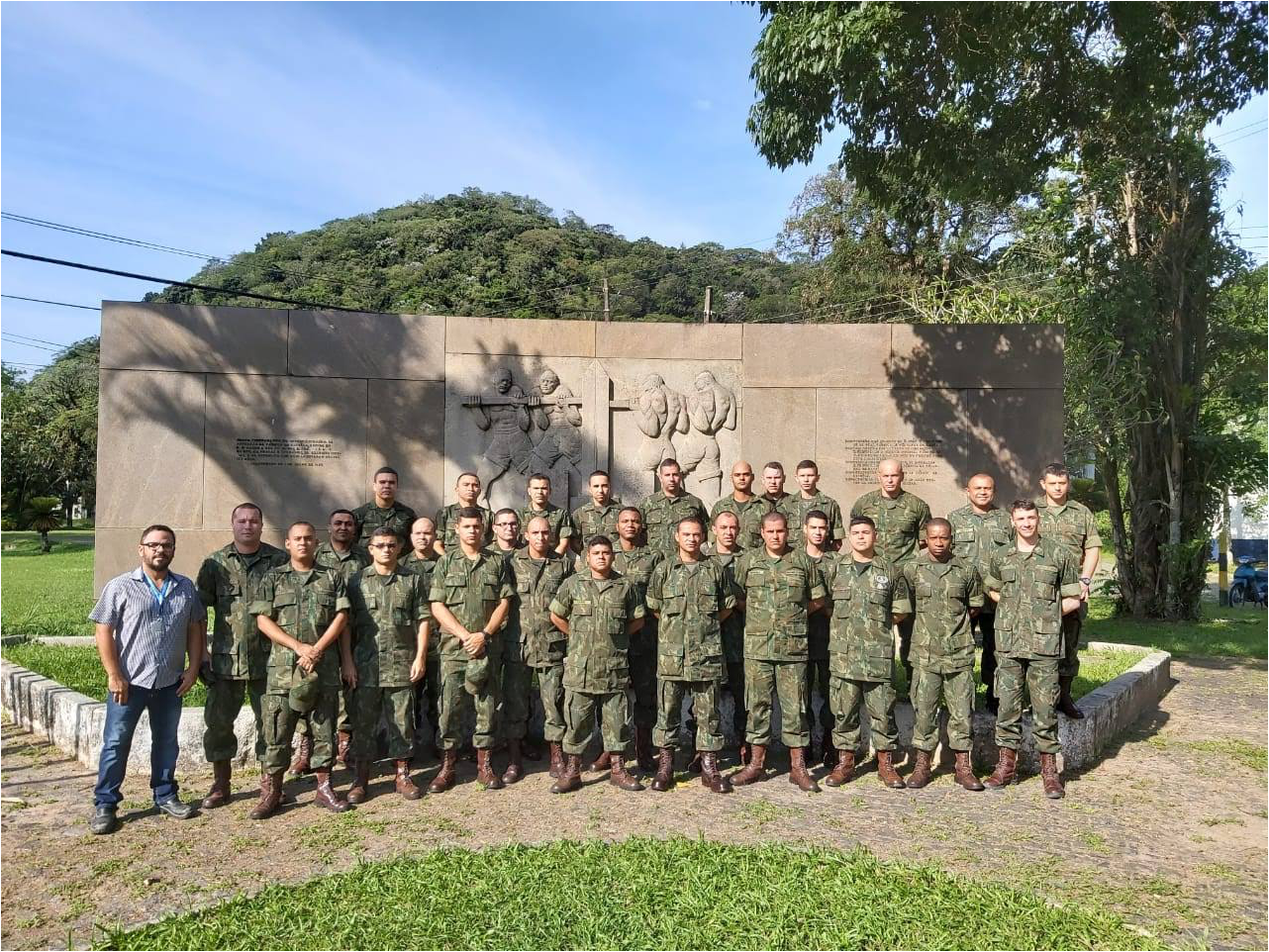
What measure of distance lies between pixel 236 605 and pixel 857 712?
362cm

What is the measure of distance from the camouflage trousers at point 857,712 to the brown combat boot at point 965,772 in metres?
0.36

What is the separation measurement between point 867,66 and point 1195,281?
8.58 metres

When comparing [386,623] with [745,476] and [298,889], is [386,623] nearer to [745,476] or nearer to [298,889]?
[298,889]

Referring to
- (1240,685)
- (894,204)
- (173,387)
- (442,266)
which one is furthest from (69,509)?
(1240,685)

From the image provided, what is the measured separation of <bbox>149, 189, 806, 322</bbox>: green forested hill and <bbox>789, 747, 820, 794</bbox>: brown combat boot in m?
25.5

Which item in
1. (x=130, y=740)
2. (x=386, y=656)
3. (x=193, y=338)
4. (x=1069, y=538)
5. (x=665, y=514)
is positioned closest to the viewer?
(x=130, y=740)

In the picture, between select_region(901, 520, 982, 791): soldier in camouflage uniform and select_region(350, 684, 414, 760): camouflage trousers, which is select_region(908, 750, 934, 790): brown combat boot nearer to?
select_region(901, 520, 982, 791): soldier in camouflage uniform

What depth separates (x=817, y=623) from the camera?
605 cm

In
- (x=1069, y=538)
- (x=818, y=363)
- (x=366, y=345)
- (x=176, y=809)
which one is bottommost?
(x=176, y=809)

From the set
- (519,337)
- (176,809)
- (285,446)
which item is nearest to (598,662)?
(176,809)

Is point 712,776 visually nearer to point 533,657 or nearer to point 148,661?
point 533,657

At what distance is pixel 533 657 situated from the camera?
580 centimetres

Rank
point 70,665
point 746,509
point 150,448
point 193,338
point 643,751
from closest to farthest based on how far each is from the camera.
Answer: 1. point 643,751
2. point 746,509
3. point 70,665
4. point 150,448
5. point 193,338

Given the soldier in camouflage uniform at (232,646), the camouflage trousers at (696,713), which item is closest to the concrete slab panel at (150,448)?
the soldier in camouflage uniform at (232,646)
